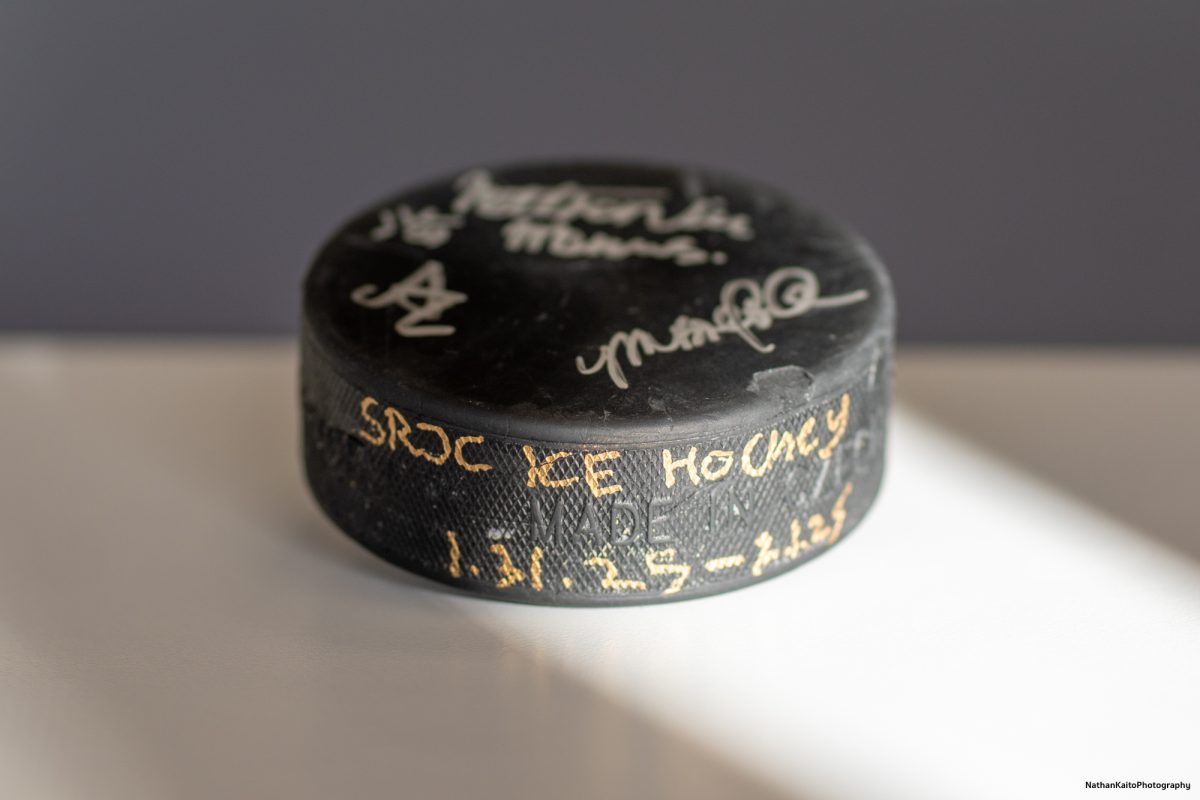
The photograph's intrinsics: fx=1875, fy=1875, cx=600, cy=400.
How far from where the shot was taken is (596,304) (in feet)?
3.85

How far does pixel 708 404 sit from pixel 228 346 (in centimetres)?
58

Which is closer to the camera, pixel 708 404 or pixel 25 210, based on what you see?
pixel 708 404

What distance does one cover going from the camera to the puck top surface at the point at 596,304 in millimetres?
1072

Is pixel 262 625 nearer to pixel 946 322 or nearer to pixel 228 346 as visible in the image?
pixel 228 346

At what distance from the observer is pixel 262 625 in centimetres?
114

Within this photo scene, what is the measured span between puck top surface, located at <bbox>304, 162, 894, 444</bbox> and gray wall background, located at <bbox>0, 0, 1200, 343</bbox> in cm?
38

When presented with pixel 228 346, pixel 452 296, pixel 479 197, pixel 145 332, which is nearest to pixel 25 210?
pixel 145 332
